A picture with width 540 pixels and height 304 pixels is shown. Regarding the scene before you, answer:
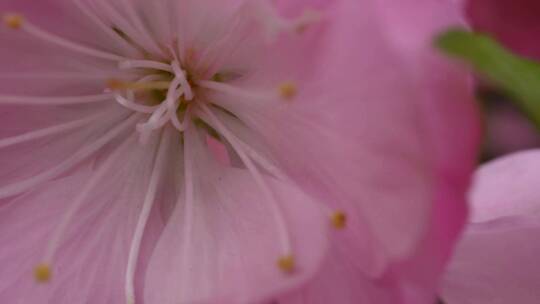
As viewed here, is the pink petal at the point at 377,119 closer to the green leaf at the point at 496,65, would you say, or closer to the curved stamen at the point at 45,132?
the green leaf at the point at 496,65

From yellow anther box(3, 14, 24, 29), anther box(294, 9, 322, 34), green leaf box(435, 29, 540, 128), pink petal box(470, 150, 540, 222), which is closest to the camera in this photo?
green leaf box(435, 29, 540, 128)

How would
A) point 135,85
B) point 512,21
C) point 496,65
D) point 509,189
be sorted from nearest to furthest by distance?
point 496,65
point 512,21
point 135,85
point 509,189

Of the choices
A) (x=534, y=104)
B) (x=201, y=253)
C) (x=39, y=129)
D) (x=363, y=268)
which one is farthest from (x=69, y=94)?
(x=534, y=104)

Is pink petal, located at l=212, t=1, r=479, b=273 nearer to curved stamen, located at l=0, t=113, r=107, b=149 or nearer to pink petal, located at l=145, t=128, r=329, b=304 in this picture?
pink petal, located at l=145, t=128, r=329, b=304

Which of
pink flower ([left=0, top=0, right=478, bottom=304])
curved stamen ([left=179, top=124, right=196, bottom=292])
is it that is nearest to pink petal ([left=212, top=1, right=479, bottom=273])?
pink flower ([left=0, top=0, right=478, bottom=304])

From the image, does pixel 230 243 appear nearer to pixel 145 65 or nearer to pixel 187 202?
pixel 187 202

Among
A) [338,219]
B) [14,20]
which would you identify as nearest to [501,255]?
[338,219]
